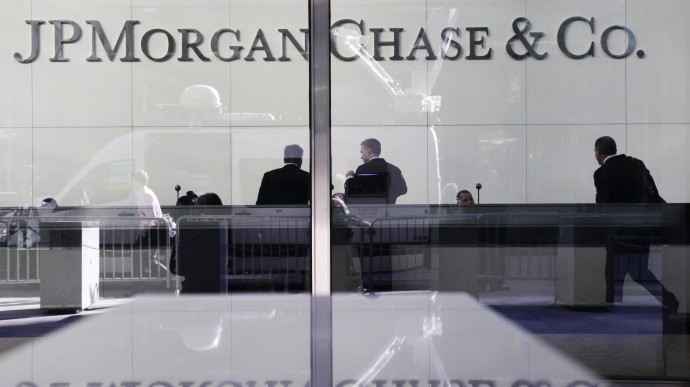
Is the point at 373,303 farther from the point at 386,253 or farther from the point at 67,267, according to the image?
the point at 67,267

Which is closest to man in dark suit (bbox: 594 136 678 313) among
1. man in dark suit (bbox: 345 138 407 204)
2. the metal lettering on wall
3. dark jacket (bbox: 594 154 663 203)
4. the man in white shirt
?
dark jacket (bbox: 594 154 663 203)

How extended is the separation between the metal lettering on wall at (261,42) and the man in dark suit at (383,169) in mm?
509

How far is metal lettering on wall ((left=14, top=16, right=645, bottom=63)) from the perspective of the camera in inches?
185

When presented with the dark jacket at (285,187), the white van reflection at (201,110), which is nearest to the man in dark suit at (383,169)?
the dark jacket at (285,187)

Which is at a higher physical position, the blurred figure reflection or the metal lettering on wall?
the metal lettering on wall

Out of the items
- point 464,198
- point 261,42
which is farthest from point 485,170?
point 261,42

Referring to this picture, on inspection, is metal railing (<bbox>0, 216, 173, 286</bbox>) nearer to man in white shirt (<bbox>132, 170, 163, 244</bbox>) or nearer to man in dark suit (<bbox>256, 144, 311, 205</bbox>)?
man in white shirt (<bbox>132, 170, 163, 244</bbox>)

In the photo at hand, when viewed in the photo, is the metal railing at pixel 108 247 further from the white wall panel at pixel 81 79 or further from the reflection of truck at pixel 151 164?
the white wall panel at pixel 81 79

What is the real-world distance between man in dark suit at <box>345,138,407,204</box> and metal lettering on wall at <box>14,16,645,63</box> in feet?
1.67

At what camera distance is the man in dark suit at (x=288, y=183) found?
182 inches

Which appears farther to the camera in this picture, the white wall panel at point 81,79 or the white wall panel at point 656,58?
the white wall panel at point 656,58

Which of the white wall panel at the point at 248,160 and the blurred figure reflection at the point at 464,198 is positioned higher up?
the white wall panel at the point at 248,160

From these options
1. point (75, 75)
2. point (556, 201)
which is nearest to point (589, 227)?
point (556, 201)

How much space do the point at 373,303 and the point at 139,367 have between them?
4.73ft
